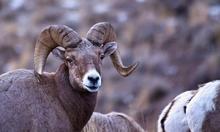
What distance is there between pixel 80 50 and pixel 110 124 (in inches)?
80.6

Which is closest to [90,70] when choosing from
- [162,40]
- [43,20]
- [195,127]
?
[195,127]

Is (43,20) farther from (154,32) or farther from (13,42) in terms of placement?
(154,32)

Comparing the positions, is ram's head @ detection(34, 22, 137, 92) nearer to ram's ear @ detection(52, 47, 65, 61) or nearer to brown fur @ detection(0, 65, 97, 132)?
ram's ear @ detection(52, 47, 65, 61)

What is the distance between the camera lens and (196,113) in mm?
10625

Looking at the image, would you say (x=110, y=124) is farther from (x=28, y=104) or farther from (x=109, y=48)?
(x=28, y=104)

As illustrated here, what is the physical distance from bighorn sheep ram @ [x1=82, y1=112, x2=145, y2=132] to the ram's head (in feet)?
3.92

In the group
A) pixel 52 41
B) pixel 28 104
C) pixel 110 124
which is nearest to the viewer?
pixel 28 104

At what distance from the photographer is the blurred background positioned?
90.2 ft

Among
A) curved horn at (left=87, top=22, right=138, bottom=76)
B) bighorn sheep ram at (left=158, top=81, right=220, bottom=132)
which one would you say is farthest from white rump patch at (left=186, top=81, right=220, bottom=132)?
curved horn at (left=87, top=22, right=138, bottom=76)

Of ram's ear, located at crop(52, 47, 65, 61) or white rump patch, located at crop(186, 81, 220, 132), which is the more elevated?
ram's ear, located at crop(52, 47, 65, 61)

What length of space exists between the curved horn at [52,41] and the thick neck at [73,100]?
1.16ft

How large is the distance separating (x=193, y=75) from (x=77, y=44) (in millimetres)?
18071

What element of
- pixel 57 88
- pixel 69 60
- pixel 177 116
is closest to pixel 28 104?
pixel 57 88

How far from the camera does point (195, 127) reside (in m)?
10.6
